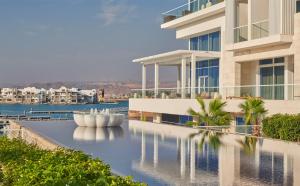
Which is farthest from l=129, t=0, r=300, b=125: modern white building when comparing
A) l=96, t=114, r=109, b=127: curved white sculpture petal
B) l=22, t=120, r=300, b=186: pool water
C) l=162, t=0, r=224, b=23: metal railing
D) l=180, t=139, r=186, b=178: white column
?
l=180, t=139, r=186, b=178: white column

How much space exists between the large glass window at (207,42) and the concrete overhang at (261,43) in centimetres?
490

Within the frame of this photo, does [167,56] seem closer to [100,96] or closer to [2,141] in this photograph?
[2,141]

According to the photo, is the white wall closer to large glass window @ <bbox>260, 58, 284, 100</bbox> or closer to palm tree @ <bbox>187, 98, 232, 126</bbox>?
palm tree @ <bbox>187, 98, 232, 126</bbox>

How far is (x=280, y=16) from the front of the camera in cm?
2386

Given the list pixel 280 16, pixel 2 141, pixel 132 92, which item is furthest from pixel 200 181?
pixel 132 92

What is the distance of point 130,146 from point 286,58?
39.4ft

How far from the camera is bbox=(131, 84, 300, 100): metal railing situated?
23.2 meters

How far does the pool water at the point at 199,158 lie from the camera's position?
10.2m

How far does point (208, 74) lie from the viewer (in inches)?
1342

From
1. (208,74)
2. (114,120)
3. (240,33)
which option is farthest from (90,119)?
(208,74)

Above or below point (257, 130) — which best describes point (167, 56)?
above

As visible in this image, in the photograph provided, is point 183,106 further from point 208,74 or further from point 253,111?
point 253,111

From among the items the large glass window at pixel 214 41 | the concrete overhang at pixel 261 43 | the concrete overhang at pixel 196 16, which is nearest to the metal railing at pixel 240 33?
the concrete overhang at pixel 261 43

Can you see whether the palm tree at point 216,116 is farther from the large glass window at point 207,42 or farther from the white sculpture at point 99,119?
the large glass window at point 207,42
